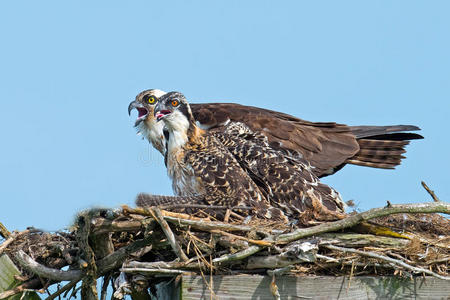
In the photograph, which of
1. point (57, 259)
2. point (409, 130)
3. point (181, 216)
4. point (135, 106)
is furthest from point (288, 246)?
point (135, 106)

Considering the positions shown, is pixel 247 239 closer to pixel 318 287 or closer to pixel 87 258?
pixel 318 287

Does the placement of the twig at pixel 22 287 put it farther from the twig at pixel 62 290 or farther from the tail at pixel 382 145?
the tail at pixel 382 145

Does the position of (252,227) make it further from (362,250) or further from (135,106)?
(135,106)

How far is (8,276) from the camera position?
4.26 m

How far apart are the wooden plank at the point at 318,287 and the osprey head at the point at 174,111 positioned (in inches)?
76.3

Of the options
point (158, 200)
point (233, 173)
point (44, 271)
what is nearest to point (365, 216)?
point (158, 200)

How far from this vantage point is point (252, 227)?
4.00 m

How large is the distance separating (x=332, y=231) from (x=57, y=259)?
1.61m

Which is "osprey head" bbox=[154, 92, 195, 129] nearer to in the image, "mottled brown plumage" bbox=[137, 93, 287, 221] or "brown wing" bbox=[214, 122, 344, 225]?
"mottled brown plumage" bbox=[137, 93, 287, 221]

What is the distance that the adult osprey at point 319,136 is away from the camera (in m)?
6.44

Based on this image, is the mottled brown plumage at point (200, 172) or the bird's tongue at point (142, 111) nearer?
the mottled brown plumage at point (200, 172)

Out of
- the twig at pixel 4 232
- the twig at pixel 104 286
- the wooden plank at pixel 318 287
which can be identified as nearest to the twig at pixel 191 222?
the wooden plank at pixel 318 287

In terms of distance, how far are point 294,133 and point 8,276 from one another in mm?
3087

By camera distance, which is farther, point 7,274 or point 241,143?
point 241,143
